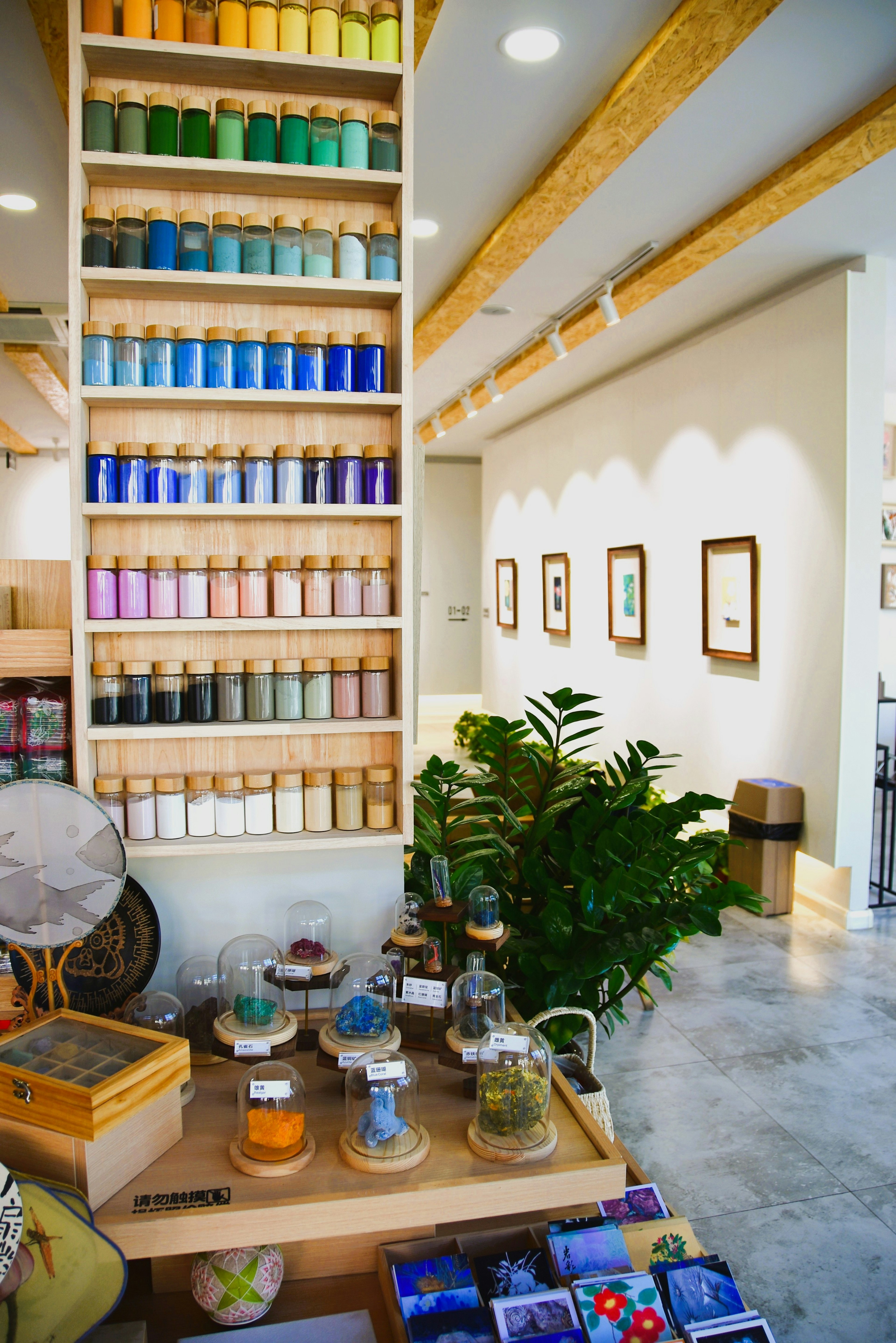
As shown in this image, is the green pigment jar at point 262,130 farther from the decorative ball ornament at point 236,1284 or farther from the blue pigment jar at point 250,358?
the decorative ball ornament at point 236,1284

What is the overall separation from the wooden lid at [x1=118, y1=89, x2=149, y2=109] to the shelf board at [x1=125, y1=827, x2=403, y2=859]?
1.63 m

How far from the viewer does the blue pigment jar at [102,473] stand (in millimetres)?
1954

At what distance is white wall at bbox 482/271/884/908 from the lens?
13.8 ft

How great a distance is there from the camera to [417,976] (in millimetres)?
1902

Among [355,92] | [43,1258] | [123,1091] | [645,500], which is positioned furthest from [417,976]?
[645,500]

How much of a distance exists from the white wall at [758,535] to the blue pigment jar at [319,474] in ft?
9.94

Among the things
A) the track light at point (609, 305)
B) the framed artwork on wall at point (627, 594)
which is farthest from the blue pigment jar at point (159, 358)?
the framed artwork on wall at point (627, 594)

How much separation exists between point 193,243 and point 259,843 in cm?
135

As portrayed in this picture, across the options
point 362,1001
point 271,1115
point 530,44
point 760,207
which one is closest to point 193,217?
point 530,44

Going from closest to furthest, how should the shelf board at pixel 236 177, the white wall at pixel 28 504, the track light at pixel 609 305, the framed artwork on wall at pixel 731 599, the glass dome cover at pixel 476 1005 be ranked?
the glass dome cover at pixel 476 1005, the shelf board at pixel 236 177, the track light at pixel 609 305, the framed artwork on wall at pixel 731 599, the white wall at pixel 28 504

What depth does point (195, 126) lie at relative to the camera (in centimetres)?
196

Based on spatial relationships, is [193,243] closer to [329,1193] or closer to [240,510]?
[240,510]

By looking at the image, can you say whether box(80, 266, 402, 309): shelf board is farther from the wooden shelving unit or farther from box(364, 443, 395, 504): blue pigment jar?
box(364, 443, 395, 504): blue pigment jar

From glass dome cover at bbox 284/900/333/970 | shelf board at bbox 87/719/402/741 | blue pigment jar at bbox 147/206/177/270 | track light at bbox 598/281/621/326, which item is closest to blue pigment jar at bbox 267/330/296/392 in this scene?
blue pigment jar at bbox 147/206/177/270
